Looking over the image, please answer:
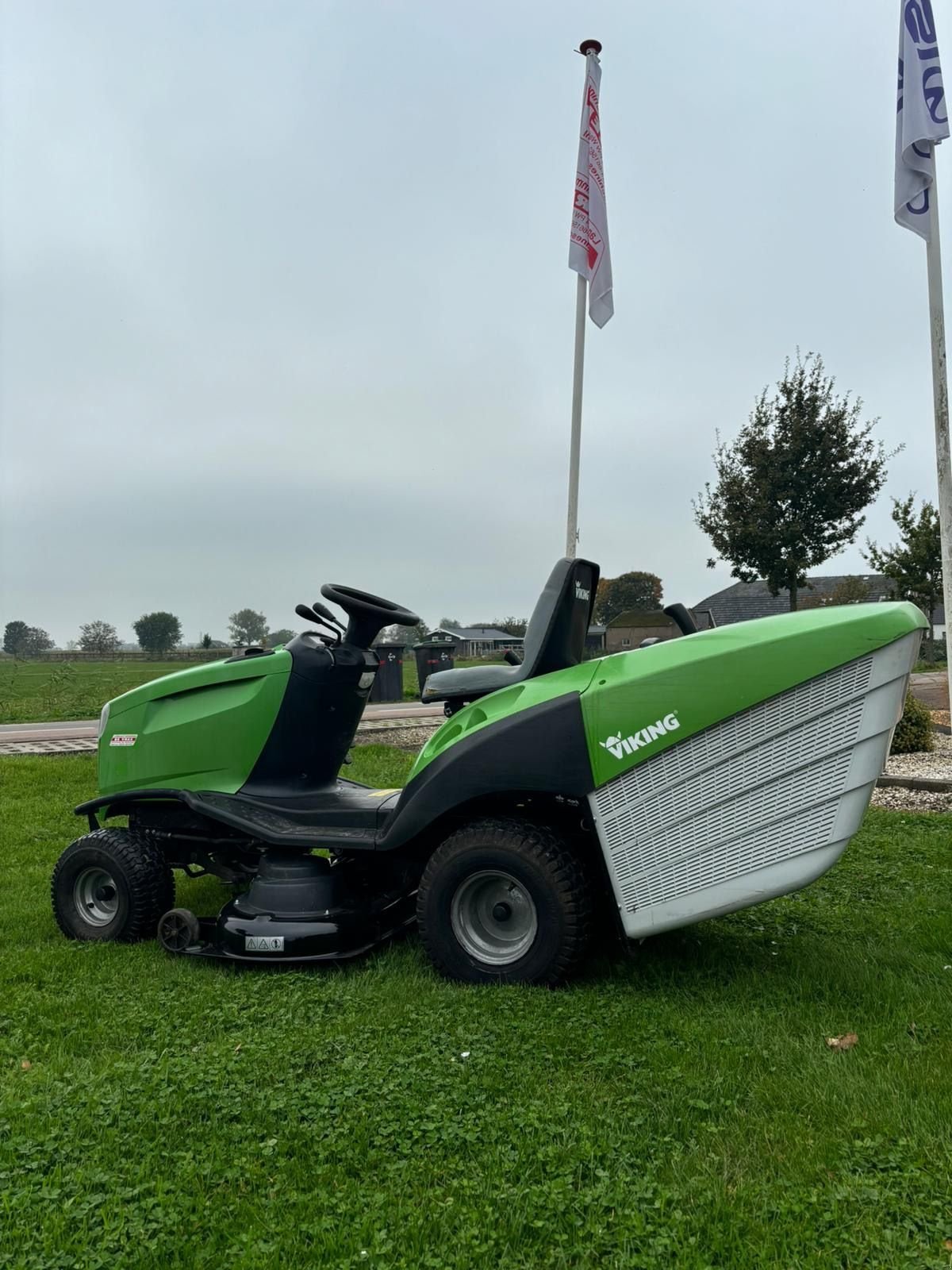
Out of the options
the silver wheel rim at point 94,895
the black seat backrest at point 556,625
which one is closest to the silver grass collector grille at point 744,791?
the black seat backrest at point 556,625

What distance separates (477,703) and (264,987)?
131 centimetres

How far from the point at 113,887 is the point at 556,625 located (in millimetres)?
2338

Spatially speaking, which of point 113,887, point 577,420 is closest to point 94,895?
point 113,887

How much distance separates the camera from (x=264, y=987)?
11.1ft

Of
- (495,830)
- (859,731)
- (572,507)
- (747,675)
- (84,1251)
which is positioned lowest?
(84,1251)

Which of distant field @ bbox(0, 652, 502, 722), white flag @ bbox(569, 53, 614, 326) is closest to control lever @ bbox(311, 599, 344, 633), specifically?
white flag @ bbox(569, 53, 614, 326)

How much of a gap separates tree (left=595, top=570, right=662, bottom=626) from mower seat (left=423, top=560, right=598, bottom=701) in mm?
59194

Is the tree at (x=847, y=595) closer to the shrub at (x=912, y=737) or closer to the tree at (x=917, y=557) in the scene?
the tree at (x=917, y=557)

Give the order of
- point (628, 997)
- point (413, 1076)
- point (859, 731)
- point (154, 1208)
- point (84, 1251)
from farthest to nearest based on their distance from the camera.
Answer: point (628, 997)
point (859, 731)
point (413, 1076)
point (154, 1208)
point (84, 1251)

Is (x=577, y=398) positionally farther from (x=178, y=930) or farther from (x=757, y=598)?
(x=757, y=598)

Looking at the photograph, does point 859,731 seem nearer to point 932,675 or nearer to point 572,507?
point 572,507

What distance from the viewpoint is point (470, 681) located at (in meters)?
3.76

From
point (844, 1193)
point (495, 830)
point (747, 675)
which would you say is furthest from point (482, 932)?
point (844, 1193)

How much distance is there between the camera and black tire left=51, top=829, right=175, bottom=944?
156 inches
